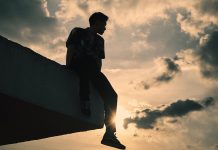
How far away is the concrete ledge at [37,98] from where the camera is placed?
15.6ft

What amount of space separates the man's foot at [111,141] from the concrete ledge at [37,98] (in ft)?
1.73

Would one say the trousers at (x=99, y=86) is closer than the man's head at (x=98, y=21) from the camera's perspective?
Yes

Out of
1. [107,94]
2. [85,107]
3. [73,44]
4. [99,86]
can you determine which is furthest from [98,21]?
[85,107]

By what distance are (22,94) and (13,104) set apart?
0.27 meters

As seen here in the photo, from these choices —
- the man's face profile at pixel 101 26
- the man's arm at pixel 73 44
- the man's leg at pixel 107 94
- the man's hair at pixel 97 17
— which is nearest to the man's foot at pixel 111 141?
the man's leg at pixel 107 94

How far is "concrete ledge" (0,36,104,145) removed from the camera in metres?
4.75

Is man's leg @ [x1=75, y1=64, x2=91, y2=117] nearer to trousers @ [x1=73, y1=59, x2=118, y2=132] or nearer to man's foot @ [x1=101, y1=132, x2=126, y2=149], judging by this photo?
trousers @ [x1=73, y1=59, x2=118, y2=132]

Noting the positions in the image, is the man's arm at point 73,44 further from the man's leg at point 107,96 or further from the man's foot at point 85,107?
the man's foot at point 85,107

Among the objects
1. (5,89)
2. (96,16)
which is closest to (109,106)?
(96,16)

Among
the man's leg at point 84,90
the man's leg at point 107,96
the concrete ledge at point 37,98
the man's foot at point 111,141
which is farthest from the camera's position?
the man's leg at point 107,96

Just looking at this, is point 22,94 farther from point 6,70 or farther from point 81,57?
point 81,57

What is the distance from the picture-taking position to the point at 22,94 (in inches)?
189

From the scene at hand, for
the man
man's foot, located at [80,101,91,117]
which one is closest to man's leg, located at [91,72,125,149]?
the man

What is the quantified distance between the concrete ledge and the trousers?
0.19 metres
